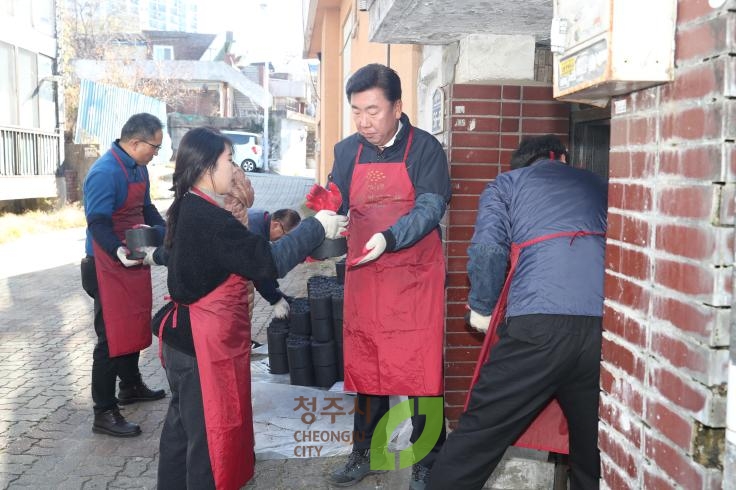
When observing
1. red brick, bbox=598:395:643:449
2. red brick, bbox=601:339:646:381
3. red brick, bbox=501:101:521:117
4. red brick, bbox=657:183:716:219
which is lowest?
red brick, bbox=598:395:643:449

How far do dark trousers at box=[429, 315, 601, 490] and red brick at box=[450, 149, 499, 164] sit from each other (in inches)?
51.0

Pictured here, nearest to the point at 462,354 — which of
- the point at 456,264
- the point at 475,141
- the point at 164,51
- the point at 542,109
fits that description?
the point at 456,264

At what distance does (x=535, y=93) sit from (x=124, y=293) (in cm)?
275

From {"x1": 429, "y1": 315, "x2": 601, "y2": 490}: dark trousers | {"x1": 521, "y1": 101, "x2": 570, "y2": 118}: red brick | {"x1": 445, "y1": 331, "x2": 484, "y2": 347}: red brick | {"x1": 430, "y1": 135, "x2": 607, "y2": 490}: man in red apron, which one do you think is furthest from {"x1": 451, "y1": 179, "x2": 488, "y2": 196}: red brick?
{"x1": 429, "y1": 315, "x2": 601, "y2": 490}: dark trousers

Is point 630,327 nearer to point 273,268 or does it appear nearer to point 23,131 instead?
point 273,268

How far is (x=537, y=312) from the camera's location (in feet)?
8.53

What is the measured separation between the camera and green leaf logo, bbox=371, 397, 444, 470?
12.2 ft

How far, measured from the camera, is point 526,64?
377 centimetres

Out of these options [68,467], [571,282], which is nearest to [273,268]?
[571,282]

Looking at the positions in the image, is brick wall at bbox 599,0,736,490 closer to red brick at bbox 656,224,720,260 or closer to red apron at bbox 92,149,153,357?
red brick at bbox 656,224,720,260

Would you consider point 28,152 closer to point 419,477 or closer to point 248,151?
point 419,477

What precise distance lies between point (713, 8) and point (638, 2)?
0.67 ft

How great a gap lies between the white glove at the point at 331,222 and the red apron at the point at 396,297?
0.27 m

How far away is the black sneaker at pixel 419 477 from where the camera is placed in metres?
3.62
